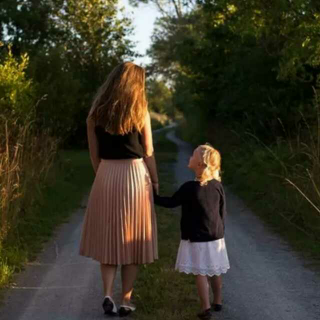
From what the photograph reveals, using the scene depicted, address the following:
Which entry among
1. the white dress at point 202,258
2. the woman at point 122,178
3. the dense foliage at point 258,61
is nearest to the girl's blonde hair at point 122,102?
the woman at point 122,178

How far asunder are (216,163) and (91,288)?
2021mm

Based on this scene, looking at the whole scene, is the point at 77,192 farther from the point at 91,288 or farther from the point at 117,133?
the point at 117,133

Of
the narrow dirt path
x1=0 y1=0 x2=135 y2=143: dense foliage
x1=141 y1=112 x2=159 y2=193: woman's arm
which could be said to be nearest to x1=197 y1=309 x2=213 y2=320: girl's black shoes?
the narrow dirt path

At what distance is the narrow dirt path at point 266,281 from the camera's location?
5.70m

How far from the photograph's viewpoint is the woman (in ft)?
17.4

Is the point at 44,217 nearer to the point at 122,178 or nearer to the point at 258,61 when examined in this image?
the point at 122,178

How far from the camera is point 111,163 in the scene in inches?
213

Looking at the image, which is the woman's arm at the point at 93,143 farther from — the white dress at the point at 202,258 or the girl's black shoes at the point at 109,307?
the girl's black shoes at the point at 109,307

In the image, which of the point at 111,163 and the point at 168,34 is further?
the point at 168,34

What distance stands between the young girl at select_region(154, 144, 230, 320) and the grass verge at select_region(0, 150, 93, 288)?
81.2 inches

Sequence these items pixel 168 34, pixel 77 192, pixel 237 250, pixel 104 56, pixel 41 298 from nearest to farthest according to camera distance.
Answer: pixel 41 298 → pixel 237 250 → pixel 77 192 → pixel 104 56 → pixel 168 34

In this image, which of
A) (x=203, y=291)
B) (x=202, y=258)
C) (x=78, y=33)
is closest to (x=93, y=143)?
(x=202, y=258)

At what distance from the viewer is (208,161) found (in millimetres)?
5320

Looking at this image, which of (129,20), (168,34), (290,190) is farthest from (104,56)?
(290,190)
